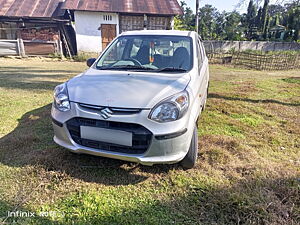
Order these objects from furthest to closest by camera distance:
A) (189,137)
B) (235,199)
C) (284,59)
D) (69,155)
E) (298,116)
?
(284,59)
(298,116)
(69,155)
(189,137)
(235,199)

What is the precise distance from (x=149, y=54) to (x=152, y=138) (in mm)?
1602

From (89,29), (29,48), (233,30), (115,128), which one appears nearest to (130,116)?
(115,128)

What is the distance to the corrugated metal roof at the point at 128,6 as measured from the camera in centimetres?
1414

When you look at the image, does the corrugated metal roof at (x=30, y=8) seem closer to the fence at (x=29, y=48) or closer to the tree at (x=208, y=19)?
the fence at (x=29, y=48)

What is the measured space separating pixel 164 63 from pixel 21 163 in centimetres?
223

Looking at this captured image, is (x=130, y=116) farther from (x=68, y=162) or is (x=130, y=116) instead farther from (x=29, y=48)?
(x=29, y=48)

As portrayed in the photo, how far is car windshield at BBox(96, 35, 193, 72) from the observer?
2.93m

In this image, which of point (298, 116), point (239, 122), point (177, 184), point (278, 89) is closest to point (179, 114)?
point (177, 184)

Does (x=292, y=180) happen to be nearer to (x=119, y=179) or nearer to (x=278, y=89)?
(x=119, y=179)

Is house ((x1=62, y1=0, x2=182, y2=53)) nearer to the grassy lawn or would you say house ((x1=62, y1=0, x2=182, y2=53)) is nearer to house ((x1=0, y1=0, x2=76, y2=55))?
house ((x1=0, y1=0, x2=76, y2=55))

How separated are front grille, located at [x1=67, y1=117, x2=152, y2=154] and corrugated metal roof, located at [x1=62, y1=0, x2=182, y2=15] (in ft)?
46.1

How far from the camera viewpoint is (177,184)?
2.31m

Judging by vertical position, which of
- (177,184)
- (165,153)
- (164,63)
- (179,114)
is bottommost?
→ (177,184)

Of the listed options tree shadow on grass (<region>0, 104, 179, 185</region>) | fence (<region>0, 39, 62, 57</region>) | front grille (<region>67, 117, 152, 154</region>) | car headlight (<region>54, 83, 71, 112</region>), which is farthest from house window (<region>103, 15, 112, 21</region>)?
front grille (<region>67, 117, 152, 154</region>)
